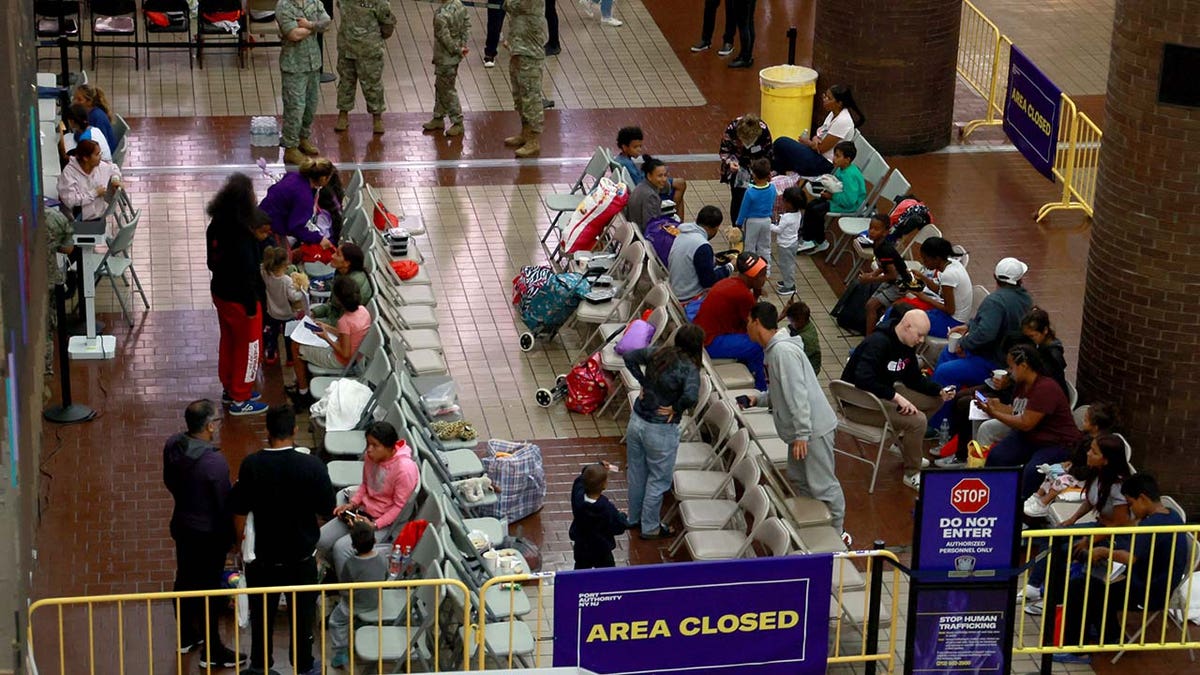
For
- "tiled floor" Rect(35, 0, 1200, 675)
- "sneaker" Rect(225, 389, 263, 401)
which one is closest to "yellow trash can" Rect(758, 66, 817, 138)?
"tiled floor" Rect(35, 0, 1200, 675)

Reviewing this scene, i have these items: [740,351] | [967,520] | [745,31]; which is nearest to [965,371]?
[740,351]

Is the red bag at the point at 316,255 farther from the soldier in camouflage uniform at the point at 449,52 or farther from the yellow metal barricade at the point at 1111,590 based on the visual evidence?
the yellow metal barricade at the point at 1111,590

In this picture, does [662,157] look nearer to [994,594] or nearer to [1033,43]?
[1033,43]

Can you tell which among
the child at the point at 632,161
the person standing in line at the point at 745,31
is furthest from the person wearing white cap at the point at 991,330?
the person standing in line at the point at 745,31

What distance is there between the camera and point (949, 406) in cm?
1345

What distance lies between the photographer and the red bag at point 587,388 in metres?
14.0

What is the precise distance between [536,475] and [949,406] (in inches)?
124

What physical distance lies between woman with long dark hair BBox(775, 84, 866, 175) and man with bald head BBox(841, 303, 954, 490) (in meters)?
4.00

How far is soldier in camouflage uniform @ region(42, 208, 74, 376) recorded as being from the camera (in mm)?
14000

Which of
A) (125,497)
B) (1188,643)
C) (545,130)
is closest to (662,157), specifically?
(545,130)

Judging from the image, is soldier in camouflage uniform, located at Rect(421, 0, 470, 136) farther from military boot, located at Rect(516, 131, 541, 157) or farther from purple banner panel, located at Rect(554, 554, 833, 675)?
purple banner panel, located at Rect(554, 554, 833, 675)

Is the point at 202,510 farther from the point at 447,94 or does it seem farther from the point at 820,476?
the point at 447,94

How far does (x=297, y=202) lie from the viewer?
14.9 meters

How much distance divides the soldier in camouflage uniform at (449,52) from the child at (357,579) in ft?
30.6
